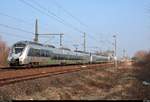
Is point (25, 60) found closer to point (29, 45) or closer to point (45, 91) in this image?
point (29, 45)

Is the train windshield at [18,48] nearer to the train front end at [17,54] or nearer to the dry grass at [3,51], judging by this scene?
the train front end at [17,54]

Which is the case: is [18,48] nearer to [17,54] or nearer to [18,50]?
[18,50]

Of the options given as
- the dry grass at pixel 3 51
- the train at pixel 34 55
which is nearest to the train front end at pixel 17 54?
the train at pixel 34 55

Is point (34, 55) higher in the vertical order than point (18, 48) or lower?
lower

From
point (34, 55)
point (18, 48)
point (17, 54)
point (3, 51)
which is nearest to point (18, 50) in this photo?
point (18, 48)

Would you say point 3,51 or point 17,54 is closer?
point 17,54

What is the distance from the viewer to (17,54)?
35719mm

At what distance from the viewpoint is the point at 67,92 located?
68.2 feet

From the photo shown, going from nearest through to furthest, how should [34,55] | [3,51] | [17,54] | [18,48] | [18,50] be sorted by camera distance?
1. [17,54]
2. [18,50]
3. [18,48]
4. [34,55]
5. [3,51]

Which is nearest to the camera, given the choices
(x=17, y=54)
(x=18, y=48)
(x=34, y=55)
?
(x=17, y=54)

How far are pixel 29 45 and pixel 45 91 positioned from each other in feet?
57.9

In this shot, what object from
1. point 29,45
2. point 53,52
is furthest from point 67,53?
point 29,45

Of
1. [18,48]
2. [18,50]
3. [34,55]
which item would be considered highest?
[18,48]

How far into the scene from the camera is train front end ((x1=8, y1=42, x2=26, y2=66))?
35.1 metres
